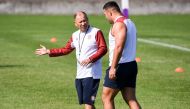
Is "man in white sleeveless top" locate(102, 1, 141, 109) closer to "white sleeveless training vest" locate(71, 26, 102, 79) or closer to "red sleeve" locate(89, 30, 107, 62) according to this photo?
"red sleeve" locate(89, 30, 107, 62)

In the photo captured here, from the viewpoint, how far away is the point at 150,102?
585 inches

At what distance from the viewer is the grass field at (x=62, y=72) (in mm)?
14934

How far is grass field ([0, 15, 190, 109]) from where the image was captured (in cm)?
1493

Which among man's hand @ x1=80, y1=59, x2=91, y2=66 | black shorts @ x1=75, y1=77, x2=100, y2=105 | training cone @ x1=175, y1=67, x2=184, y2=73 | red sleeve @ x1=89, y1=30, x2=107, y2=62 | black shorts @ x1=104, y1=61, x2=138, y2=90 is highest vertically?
red sleeve @ x1=89, y1=30, x2=107, y2=62

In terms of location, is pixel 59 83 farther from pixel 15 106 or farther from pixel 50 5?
pixel 50 5

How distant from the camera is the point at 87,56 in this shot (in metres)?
12.1

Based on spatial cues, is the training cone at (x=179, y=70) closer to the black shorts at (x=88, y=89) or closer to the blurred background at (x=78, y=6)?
the black shorts at (x=88, y=89)

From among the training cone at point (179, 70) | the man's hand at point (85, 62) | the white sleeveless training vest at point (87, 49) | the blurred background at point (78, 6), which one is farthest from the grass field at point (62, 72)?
the blurred background at point (78, 6)

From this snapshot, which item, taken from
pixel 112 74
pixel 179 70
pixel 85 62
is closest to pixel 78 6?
pixel 179 70

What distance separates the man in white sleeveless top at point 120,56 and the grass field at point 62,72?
113 inches

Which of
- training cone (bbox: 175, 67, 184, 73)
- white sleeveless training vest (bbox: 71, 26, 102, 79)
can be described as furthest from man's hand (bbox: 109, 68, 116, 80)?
training cone (bbox: 175, 67, 184, 73)

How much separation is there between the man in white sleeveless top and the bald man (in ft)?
1.99

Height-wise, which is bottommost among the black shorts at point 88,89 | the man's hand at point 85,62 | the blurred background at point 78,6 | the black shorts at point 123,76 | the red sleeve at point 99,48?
the blurred background at point 78,6

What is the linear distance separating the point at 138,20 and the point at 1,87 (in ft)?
93.3
